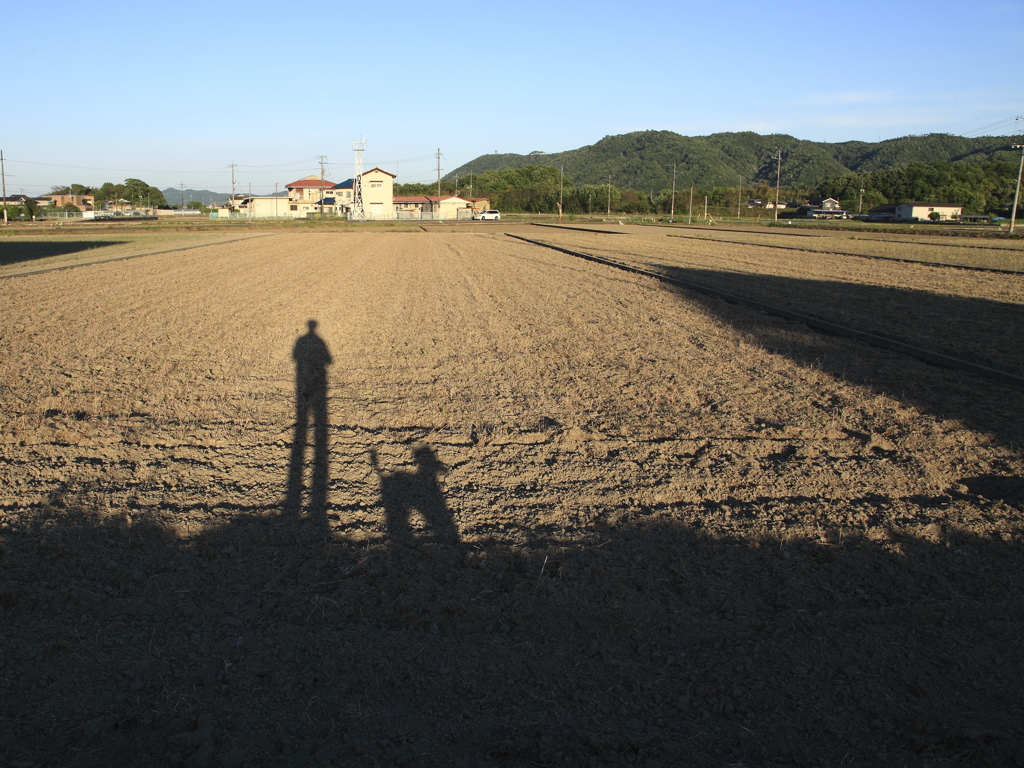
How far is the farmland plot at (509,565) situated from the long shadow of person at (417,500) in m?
0.03

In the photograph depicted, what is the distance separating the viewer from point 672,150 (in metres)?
183

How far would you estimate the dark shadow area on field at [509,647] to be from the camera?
2.46 meters

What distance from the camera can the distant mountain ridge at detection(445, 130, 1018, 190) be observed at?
170m

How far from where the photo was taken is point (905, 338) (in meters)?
9.41

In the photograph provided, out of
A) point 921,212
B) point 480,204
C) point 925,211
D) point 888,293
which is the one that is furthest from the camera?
point 480,204

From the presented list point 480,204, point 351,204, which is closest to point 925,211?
point 480,204

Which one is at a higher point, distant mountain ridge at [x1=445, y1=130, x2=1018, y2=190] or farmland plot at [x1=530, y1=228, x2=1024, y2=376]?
distant mountain ridge at [x1=445, y1=130, x2=1018, y2=190]

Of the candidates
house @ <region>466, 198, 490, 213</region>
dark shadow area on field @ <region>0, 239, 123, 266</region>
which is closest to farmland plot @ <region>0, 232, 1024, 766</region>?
dark shadow area on field @ <region>0, 239, 123, 266</region>

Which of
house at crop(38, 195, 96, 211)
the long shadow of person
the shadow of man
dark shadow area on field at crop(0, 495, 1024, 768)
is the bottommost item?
dark shadow area on field at crop(0, 495, 1024, 768)

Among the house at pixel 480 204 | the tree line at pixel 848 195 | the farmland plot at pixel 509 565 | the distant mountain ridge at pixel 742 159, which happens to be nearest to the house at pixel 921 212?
the tree line at pixel 848 195

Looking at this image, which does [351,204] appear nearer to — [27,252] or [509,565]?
[27,252]

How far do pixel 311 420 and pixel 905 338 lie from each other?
307 inches

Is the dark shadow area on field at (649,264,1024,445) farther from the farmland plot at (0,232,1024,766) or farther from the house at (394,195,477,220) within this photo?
the house at (394,195,477,220)

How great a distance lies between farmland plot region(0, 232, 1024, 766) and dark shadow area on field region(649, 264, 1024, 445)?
104 millimetres
